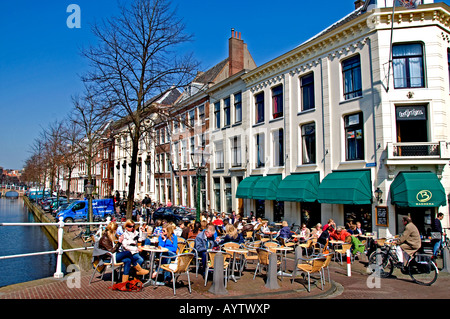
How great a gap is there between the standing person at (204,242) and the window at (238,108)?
1651cm

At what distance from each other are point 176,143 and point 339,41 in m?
20.9

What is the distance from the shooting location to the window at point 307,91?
18.6m

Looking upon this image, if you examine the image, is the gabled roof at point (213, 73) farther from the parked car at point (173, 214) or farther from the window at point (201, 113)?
the parked car at point (173, 214)

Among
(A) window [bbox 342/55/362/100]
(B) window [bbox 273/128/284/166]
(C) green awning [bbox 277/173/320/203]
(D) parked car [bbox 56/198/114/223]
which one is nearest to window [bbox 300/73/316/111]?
(A) window [bbox 342/55/362/100]

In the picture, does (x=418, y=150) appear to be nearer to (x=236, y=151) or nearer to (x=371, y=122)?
(x=371, y=122)

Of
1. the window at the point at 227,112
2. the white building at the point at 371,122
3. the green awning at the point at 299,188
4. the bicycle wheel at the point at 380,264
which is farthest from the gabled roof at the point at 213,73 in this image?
the bicycle wheel at the point at 380,264

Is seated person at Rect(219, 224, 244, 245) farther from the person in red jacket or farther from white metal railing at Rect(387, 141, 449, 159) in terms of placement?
white metal railing at Rect(387, 141, 449, 159)

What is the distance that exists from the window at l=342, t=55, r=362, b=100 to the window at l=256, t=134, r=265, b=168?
7183 mm

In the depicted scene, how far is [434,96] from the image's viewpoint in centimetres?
1420

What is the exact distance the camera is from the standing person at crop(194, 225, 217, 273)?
8.61 meters
